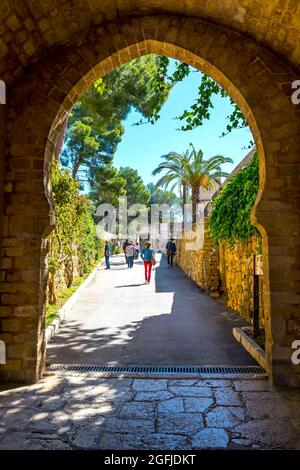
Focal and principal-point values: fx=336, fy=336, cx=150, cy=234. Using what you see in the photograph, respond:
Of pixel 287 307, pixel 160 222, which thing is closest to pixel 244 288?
pixel 287 307

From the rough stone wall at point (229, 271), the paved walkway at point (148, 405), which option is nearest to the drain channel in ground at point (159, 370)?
the paved walkway at point (148, 405)

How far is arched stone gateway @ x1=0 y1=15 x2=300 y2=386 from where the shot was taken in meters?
4.09

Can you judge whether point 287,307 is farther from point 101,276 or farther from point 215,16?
point 101,276

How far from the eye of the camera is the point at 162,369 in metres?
4.55

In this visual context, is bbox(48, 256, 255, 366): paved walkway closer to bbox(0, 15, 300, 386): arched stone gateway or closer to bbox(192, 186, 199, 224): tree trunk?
bbox(0, 15, 300, 386): arched stone gateway

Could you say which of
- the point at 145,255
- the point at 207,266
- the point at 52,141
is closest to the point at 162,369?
the point at 52,141

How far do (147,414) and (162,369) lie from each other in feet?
4.17

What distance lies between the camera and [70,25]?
4.20 meters

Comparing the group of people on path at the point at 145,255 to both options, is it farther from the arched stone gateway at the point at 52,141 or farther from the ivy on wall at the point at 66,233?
the arched stone gateway at the point at 52,141

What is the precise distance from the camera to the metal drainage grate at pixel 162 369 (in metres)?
4.41

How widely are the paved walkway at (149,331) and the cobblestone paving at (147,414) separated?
90cm

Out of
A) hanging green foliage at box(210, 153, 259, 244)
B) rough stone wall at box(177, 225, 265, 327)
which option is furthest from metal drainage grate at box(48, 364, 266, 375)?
hanging green foliage at box(210, 153, 259, 244)

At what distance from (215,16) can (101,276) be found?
509 inches

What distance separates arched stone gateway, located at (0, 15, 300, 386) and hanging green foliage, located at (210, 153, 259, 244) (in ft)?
7.49
